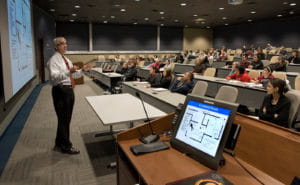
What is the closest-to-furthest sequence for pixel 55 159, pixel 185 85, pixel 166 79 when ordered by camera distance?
pixel 55 159 < pixel 185 85 < pixel 166 79

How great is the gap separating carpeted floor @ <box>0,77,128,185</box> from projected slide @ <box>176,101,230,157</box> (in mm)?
1475

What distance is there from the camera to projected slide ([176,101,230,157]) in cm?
125

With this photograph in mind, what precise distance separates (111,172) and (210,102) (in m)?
1.86

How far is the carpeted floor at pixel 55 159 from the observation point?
2.61m

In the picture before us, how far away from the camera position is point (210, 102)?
4.40ft

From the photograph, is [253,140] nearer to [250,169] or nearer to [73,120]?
[250,169]

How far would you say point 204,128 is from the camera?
1336 millimetres

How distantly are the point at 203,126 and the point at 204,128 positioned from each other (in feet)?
0.05

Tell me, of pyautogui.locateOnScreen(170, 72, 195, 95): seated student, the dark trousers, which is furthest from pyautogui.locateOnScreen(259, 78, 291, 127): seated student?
the dark trousers

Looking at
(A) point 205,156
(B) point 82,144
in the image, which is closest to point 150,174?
(A) point 205,156

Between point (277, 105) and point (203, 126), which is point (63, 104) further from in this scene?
point (277, 105)

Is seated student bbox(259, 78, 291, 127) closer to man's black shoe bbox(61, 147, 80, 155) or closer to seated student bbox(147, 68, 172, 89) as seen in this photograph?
seated student bbox(147, 68, 172, 89)

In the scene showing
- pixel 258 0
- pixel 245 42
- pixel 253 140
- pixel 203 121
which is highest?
pixel 258 0

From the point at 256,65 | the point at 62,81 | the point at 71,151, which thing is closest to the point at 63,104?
the point at 62,81
